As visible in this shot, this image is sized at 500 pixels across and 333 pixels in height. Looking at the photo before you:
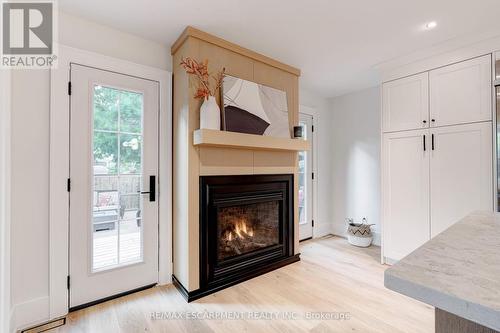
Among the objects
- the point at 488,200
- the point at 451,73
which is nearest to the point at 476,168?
the point at 488,200

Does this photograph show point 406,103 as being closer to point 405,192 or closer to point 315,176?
point 405,192

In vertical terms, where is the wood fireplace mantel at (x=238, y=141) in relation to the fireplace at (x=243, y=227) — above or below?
above

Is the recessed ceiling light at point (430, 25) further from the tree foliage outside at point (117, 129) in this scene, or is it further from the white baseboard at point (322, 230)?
the white baseboard at point (322, 230)

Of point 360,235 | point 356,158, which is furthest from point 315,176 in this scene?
point 360,235

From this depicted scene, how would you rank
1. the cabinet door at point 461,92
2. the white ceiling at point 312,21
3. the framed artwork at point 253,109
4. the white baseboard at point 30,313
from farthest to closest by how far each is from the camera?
the framed artwork at point 253,109 → the cabinet door at point 461,92 → the white ceiling at point 312,21 → the white baseboard at point 30,313

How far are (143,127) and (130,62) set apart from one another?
602 mm

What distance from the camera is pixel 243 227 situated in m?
2.67

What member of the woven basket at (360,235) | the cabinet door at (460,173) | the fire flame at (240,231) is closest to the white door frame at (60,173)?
the fire flame at (240,231)

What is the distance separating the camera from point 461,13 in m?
1.98

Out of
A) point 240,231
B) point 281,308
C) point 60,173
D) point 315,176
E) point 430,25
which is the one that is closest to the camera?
point 60,173

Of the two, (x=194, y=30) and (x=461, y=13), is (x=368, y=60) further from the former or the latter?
(x=194, y=30)

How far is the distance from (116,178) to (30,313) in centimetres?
115

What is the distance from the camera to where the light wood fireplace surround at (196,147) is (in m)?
2.17

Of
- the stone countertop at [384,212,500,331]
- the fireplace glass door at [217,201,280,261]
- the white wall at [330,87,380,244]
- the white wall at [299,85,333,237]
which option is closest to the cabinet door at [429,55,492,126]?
the white wall at [330,87,380,244]
